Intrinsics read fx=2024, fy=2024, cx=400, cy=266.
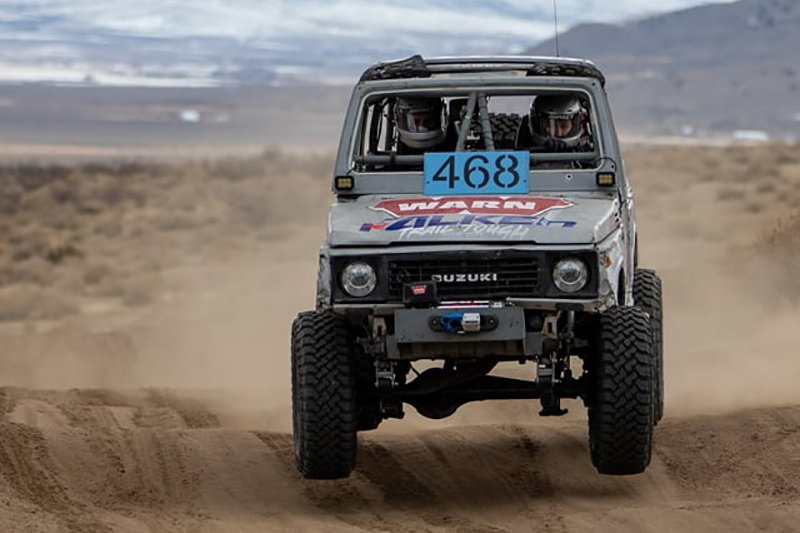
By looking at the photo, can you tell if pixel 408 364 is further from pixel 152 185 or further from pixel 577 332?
pixel 152 185

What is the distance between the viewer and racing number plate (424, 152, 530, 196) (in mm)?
10938

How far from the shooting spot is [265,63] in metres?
132

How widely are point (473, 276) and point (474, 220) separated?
0.36 meters

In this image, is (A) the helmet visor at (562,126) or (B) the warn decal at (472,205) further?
(A) the helmet visor at (562,126)

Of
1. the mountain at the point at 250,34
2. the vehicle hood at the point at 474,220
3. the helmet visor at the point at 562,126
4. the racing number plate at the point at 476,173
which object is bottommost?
the mountain at the point at 250,34

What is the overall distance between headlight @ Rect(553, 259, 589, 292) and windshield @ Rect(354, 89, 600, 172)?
130 cm

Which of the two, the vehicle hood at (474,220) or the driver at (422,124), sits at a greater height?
the driver at (422,124)

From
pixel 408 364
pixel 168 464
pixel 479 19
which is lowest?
pixel 479 19

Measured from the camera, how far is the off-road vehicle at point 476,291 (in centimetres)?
991

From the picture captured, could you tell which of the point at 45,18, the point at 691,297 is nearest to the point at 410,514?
the point at 691,297

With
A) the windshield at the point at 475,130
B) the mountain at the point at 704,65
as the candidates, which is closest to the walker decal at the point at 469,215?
the windshield at the point at 475,130

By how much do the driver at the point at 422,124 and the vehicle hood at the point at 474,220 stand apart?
2.34 feet

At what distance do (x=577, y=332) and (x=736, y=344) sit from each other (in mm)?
8097

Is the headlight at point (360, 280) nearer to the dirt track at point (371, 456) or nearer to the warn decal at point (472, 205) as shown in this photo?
the warn decal at point (472, 205)
